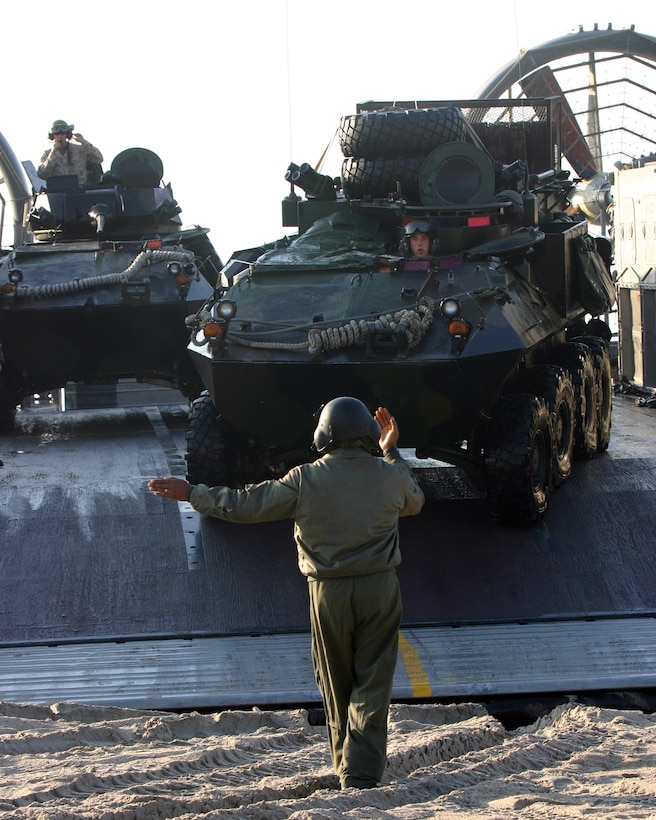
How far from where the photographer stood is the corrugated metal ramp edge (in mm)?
5531

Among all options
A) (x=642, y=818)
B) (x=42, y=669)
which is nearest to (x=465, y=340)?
(x=42, y=669)

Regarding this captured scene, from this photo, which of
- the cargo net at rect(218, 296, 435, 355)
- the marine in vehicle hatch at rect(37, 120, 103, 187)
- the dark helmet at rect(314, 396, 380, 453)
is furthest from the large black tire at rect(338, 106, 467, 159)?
the marine in vehicle hatch at rect(37, 120, 103, 187)

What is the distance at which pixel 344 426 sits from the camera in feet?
14.2

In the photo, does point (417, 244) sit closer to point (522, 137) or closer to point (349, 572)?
point (522, 137)

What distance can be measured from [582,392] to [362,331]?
2.61m

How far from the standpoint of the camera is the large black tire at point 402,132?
28.1 feet

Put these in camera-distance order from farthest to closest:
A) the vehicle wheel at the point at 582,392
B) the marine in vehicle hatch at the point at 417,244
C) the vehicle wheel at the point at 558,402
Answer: the vehicle wheel at the point at 582,392, the vehicle wheel at the point at 558,402, the marine in vehicle hatch at the point at 417,244

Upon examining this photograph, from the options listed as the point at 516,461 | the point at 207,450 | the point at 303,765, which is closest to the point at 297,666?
the point at 303,765

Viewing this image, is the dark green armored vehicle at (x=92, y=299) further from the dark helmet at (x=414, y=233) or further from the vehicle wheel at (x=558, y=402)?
the vehicle wheel at (x=558, y=402)

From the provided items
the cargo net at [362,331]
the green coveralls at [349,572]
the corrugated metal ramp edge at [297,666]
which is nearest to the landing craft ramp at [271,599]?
the corrugated metal ramp edge at [297,666]

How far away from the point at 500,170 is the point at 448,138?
0.43 metres

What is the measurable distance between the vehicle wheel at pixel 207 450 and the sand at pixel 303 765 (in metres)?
Result: 2.59

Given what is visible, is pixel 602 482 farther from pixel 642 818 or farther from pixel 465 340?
pixel 642 818

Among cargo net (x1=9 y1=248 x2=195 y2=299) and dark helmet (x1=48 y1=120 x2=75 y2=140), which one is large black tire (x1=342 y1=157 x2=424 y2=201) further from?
dark helmet (x1=48 y1=120 x2=75 y2=140)
